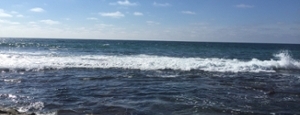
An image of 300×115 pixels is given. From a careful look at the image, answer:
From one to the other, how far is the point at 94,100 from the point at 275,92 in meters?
8.41

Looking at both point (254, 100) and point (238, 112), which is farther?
point (254, 100)

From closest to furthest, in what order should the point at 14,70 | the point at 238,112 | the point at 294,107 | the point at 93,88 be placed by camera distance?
the point at 238,112
the point at 294,107
the point at 93,88
the point at 14,70

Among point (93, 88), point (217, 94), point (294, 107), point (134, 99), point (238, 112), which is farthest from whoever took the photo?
point (93, 88)

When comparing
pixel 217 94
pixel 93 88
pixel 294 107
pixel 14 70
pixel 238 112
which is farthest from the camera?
pixel 14 70

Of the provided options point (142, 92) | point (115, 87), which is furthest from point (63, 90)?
point (142, 92)

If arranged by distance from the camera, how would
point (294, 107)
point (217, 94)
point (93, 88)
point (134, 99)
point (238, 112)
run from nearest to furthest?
point (238, 112) < point (294, 107) < point (134, 99) < point (217, 94) < point (93, 88)

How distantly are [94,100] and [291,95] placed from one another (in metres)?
8.76

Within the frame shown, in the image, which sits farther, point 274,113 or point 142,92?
point 142,92

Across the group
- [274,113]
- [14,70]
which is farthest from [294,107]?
[14,70]

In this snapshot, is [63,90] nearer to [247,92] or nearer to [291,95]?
[247,92]

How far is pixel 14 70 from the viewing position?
69.6 ft

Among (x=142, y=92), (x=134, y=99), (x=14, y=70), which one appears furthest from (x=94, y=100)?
(x=14, y=70)

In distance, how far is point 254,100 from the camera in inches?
479

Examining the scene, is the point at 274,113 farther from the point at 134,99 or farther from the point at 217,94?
the point at 134,99
